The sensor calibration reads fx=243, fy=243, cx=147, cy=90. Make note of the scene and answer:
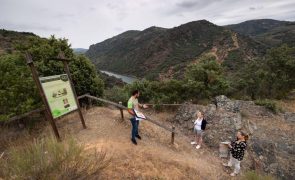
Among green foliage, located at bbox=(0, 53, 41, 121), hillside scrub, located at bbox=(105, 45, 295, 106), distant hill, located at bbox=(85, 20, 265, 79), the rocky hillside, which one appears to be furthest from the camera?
distant hill, located at bbox=(85, 20, 265, 79)

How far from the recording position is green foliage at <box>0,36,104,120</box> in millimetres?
8676

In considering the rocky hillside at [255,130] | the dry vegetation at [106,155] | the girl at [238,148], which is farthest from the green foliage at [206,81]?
the girl at [238,148]

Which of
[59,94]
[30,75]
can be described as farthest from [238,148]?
[30,75]

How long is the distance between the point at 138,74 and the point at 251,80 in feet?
220

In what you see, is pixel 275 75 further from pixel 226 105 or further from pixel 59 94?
pixel 59 94

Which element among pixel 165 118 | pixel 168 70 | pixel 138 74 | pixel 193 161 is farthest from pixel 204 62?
pixel 138 74

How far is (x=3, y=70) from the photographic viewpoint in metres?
9.23

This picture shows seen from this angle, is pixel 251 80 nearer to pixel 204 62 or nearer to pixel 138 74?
pixel 204 62

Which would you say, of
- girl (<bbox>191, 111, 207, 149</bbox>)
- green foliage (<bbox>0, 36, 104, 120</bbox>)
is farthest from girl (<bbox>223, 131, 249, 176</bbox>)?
green foliage (<bbox>0, 36, 104, 120</bbox>)

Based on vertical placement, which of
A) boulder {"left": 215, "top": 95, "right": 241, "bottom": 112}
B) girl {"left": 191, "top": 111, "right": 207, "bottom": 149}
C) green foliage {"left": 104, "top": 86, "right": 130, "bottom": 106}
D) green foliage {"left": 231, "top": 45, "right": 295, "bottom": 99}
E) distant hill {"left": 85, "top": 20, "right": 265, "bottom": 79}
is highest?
girl {"left": 191, "top": 111, "right": 207, "bottom": 149}

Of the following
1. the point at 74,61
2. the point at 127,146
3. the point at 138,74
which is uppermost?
the point at 74,61

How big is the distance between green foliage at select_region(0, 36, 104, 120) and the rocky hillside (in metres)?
5.48

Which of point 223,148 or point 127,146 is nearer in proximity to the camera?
point 127,146

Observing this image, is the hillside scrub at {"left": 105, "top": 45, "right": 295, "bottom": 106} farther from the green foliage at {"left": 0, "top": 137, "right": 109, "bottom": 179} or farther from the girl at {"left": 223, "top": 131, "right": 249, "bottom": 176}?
the green foliage at {"left": 0, "top": 137, "right": 109, "bottom": 179}
